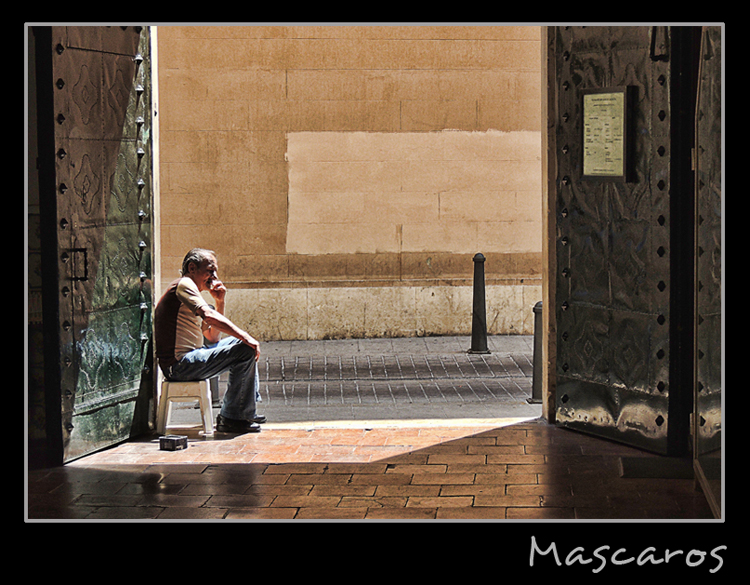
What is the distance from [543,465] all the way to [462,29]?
21.2 feet

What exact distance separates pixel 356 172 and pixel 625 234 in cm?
532

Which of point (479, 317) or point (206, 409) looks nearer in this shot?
point (206, 409)

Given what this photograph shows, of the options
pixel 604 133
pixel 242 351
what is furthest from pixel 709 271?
pixel 242 351

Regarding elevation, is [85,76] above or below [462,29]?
below

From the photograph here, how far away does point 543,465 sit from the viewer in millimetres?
6070

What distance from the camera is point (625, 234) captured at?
6465mm

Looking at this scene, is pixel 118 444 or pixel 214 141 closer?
pixel 118 444

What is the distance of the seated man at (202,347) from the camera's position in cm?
686

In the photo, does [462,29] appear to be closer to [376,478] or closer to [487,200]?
[487,200]

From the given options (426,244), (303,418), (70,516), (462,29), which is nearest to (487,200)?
(426,244)

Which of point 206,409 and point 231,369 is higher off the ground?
point 231,369

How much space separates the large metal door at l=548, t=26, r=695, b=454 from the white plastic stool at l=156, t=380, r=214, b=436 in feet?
7.70

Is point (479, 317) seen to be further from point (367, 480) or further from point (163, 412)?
point (367, 480)

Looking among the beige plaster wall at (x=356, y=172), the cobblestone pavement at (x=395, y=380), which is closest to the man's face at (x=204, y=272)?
the cobblestone pavement at (x=395, y=380)
